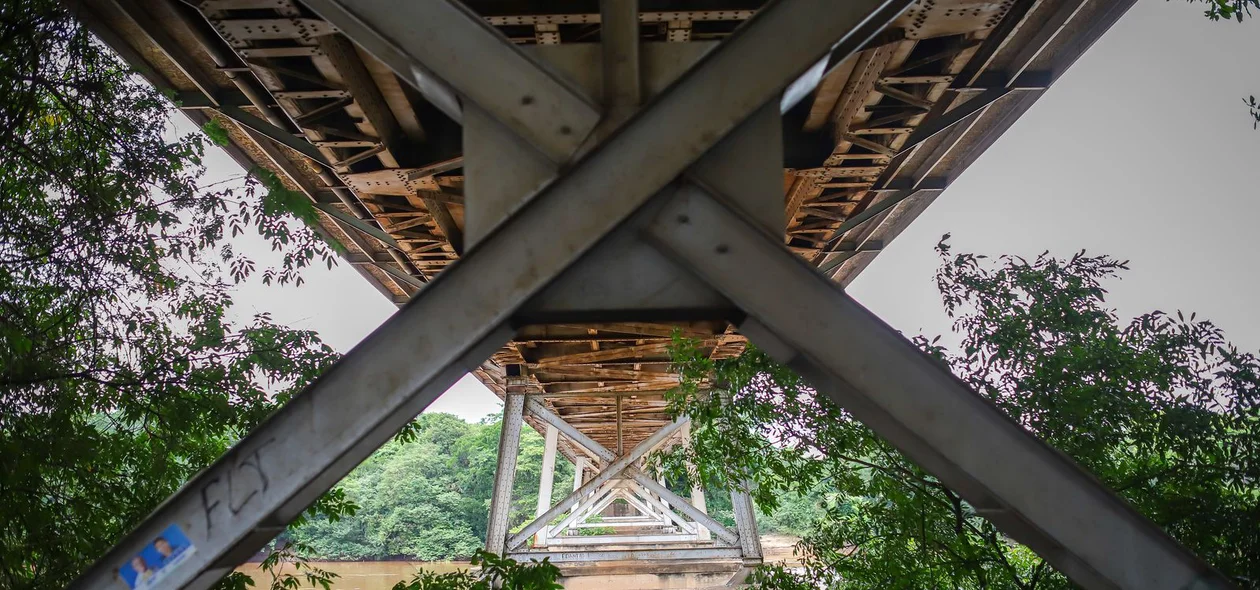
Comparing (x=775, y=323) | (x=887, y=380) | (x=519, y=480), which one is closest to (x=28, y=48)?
(x=775, y=323)

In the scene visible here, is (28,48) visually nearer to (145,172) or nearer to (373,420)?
(145,172)

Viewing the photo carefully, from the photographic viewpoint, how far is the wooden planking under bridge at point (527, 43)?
450 centimetres

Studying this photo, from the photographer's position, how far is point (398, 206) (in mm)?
7707

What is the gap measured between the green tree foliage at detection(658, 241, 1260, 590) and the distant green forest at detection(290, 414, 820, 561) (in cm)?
3346

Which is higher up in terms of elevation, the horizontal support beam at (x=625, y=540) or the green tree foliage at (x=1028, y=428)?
the horizontal support beam at (x=625, y=540)

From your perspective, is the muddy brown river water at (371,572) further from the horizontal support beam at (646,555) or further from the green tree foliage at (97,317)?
the green tree foliage at (97,317)

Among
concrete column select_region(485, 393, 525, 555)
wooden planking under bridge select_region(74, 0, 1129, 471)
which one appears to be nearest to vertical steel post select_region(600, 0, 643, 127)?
wooden planking under bridge select_region(74, 0, 1129, 471)

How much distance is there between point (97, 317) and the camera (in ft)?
14.6

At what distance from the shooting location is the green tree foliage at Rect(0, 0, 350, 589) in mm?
3730

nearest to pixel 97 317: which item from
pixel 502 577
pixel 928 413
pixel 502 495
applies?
pixel 502 577

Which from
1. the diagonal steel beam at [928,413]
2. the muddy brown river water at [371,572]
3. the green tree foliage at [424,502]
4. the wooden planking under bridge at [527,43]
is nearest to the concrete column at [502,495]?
the wooden planking under bridge at [527,43]

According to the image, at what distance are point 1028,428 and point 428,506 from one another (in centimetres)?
4891

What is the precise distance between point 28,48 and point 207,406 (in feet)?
6.85

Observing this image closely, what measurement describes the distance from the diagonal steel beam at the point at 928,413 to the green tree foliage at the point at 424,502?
40438 millimetres
